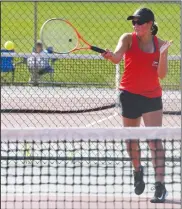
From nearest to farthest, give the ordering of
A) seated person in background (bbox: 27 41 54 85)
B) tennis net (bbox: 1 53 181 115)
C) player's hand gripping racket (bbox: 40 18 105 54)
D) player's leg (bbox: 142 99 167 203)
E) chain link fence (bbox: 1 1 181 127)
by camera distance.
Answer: player's leg (bbox: 142 99 167 203) → player's hand gripping racket (bbox: 40 18 105 54) → chain link fence (bbox: 1 1 181 127) → seated person in background (bbox: 27 41 54 85) → tennis net (bbox: 1 53 181 115)

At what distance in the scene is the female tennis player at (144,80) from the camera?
22.3 feet

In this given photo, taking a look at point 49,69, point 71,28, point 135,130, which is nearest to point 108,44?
point 49,69

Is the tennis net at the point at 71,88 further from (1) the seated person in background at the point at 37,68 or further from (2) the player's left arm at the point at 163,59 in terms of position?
(2) the player's left arm at the point at 163,59

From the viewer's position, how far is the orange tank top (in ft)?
22.4

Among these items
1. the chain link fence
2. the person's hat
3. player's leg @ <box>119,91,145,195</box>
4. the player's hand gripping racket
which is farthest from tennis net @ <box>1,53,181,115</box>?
the person's hat

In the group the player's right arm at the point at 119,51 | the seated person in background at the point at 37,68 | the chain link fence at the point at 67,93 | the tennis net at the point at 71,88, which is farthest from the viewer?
the tennis net at the point at 71,88

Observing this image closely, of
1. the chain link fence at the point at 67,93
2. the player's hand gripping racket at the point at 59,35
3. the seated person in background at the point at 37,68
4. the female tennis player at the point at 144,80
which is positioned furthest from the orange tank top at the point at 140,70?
the seated person in background at the point at 37,68

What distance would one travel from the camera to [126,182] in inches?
296

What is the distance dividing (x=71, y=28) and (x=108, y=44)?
5.29 metres

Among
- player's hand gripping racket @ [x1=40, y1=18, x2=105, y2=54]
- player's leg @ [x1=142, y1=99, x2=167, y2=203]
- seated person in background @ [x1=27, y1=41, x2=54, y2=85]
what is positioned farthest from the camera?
seated person in background @ [x1=27, y1=41, x2=54, y2=85]

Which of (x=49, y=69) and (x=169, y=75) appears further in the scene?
(x=169, y=75)

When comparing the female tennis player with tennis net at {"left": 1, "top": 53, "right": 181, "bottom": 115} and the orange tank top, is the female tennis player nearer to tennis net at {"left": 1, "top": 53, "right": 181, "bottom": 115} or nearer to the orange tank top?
the orange tank top

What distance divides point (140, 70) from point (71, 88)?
15.8 feet

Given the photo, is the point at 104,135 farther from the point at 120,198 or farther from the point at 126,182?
the point at 126,182
